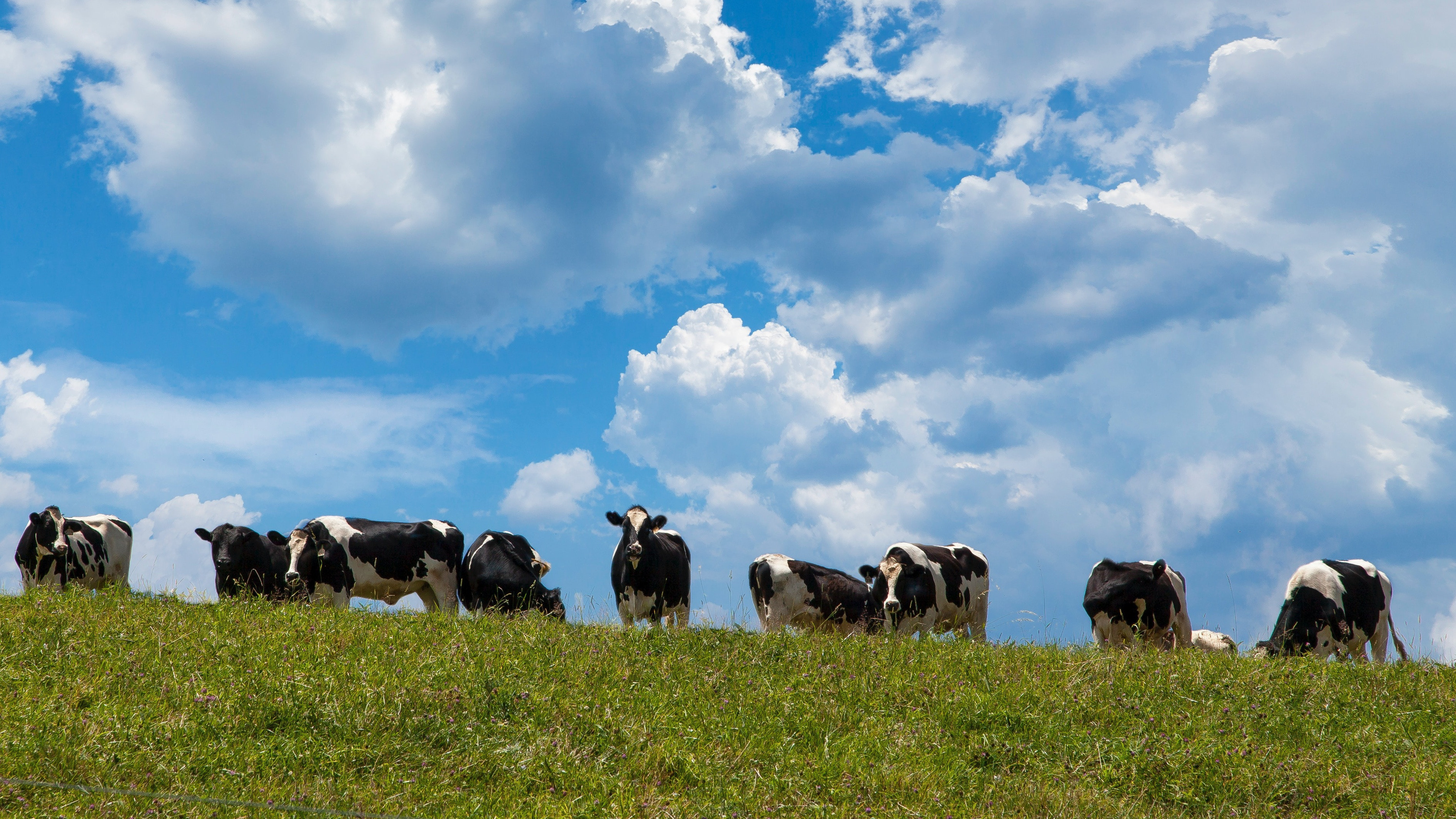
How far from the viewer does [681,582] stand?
65.3 feet

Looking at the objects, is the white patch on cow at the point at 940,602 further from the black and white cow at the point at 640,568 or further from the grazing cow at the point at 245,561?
the grazing cow at the point at 245,561

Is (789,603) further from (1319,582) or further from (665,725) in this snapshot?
(665,725)

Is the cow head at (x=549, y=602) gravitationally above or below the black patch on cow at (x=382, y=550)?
below

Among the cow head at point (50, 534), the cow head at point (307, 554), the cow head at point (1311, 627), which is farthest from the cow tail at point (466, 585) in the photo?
the cow head at point (1311, 627)

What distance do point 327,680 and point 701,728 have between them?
11.6 ft

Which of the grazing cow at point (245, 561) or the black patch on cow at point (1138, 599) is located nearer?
the black patch on cow at point (1138, 599)

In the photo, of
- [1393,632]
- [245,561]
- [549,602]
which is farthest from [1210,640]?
[245,561]

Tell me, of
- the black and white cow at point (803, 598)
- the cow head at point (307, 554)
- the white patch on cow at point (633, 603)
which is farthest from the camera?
the black and white cow at point (803, 598)

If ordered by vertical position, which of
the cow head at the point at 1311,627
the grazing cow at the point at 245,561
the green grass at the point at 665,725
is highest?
the grazing cow at the point at 245,561

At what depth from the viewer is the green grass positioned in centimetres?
766

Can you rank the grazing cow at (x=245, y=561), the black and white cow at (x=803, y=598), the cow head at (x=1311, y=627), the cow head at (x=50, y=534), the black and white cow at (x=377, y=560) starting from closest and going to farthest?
1. the cow head at (x=1311, y=627)
2. the black and white cow at (x=377, y=560)
3. the grazing cow at (x=245, y=561)
4. the black and white cow at (x=803, y=598)
5. the cow head at (x=50, y=534)

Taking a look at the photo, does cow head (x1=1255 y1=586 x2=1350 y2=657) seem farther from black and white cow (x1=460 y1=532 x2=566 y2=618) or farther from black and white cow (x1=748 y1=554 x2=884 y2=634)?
black and white cow (x1=460 y1=532 x2=566 y2=618)

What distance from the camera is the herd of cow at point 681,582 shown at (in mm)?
17594

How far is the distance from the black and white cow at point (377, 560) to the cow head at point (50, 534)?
561cm
